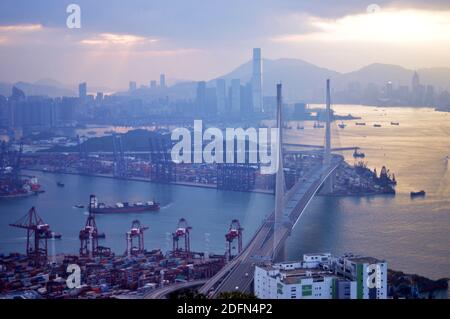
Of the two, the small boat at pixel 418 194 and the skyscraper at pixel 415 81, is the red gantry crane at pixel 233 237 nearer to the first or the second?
the skyscraper at pixel 415 81

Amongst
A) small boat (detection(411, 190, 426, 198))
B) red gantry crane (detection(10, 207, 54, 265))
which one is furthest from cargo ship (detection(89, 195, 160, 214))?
small boat (detection(411, 190, 426, 198))

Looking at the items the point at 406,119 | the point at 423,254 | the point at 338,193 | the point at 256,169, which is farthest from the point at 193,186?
the point at 423,254

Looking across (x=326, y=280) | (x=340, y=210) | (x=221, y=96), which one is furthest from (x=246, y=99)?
(x=326, y=280)

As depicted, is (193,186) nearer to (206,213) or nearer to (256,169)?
(256,169)

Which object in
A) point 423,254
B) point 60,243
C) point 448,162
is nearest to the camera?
point 423,254

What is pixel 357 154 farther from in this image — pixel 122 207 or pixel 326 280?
→ pixel 326 280

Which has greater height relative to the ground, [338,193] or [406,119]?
[406,119]

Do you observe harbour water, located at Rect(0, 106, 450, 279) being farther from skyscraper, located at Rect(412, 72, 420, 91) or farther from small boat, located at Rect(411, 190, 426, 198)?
skyscraper, located at Rect(412, 72, 420, 91)
